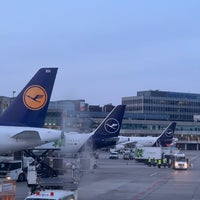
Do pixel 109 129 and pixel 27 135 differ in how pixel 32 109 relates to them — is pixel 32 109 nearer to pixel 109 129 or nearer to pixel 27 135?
pixel 27 135

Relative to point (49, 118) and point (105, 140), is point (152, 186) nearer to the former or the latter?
point (105, 140)

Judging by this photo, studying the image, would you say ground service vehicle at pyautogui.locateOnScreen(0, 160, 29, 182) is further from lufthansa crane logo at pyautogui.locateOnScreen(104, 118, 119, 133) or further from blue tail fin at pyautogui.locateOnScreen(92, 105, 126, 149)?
lufthansa crane logo at pyautogui.locateOnScreen(104, 118, 119, 133)

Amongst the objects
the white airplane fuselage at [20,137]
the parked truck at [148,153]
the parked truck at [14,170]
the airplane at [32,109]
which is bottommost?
the parked truck at [14,170]

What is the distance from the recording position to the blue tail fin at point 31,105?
33000 millimetres

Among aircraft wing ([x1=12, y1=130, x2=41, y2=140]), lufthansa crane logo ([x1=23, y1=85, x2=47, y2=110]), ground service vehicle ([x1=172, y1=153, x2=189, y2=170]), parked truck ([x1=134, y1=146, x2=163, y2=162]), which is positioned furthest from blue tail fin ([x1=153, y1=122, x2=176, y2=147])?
aircraft wing ([x1=12, y1=130, x2=41, y2=140])

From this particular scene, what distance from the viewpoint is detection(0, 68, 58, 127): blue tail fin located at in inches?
1299

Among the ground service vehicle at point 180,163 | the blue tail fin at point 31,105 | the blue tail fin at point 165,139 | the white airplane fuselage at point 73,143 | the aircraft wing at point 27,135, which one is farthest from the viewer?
the blue tail fin at point 165,139

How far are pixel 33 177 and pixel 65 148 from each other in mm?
32212

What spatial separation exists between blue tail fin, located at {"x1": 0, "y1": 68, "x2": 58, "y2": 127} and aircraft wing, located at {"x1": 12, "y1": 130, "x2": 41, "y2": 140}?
1512mm

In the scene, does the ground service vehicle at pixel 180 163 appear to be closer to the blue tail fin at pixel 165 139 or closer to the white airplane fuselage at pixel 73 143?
the white airplane fuselage at pixel 73 143

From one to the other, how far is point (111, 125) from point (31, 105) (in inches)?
1343

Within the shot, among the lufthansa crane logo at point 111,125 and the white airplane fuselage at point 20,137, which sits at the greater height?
the lufthansa crane logo at point 111,125

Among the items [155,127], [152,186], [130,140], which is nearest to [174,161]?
[152,186]

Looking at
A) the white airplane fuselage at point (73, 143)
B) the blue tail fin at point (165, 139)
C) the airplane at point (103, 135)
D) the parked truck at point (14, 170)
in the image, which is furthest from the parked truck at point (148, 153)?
the blue tail fin at point (165, 139)
